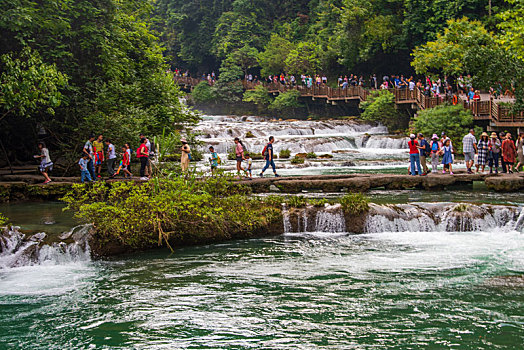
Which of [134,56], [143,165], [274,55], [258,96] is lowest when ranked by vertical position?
[143,165]

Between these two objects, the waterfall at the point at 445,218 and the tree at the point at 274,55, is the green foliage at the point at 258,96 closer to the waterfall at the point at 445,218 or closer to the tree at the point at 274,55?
the tree at the point at 274,55

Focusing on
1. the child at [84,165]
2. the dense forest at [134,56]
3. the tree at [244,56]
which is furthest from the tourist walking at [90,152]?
the tree at [244,56]

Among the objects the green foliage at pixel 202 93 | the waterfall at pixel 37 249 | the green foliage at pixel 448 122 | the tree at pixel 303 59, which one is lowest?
the waterfall at pixel 37 249

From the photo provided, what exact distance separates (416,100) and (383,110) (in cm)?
350

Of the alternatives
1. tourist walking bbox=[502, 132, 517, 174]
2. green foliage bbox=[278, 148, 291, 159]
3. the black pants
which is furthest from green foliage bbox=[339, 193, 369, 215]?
green foliage bbox=[278, 148, 291, 159]

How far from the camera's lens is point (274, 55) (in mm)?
57906

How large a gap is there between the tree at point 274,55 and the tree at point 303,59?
2.35 meters

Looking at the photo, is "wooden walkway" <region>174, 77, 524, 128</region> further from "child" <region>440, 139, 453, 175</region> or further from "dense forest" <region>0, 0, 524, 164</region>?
"child" <region>440, 139, 453, 175</region>

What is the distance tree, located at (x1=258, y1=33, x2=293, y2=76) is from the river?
47014 mm

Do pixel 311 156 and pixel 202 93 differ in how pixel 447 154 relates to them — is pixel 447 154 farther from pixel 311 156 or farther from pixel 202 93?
pixel 202 93

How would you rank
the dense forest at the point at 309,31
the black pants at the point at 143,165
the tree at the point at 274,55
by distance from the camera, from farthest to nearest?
the tree at the point at 274,55 → the dense forest at the point at 309,31 → the black pants at the point at 143,165

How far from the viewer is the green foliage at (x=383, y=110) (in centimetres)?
3959

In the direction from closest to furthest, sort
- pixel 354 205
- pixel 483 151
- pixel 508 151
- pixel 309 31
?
pixel 354 205 < pixel 508 151 < pixel 483 151 < pixel 309 31

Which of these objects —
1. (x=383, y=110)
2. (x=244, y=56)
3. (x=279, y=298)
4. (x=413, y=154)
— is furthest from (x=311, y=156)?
(x=244, y=56)
